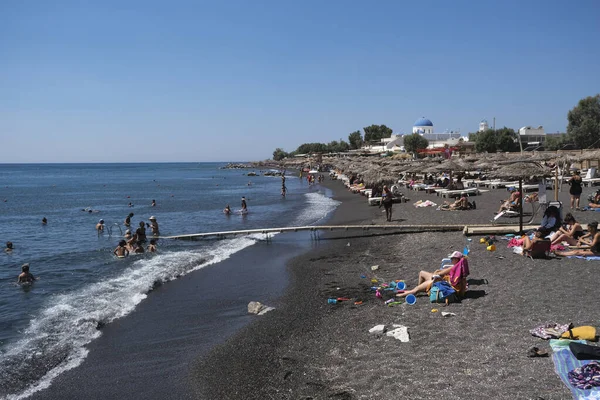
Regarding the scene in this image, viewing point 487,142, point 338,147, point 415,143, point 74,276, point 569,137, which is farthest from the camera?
point 338,147

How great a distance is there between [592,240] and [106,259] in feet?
53.7

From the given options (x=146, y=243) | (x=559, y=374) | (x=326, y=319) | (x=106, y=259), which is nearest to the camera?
(x=559, y=374)

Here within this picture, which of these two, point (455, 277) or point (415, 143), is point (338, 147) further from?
point (455, 277)

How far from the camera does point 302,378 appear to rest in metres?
6.38

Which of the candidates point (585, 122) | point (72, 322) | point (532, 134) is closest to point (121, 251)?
point (72, 322)

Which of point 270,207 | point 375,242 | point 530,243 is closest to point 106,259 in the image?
point 375,242

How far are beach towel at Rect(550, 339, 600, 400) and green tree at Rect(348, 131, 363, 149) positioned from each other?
127 meters

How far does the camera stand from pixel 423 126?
354ft

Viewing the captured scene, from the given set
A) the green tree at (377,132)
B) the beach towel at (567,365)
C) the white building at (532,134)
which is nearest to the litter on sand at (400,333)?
the beach towel at (567,365)

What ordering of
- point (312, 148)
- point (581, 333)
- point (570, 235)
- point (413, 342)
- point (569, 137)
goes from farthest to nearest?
point (312, 148)
point (569, 137)
point (570, 235)
point (413, 342)
point (581, 333)

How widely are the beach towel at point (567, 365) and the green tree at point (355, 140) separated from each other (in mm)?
126964

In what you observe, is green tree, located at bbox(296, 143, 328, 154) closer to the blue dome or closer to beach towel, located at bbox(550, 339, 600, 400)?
the blue dome

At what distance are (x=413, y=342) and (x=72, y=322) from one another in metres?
7.60

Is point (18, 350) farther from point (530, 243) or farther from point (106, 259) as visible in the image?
point (530, 243)
